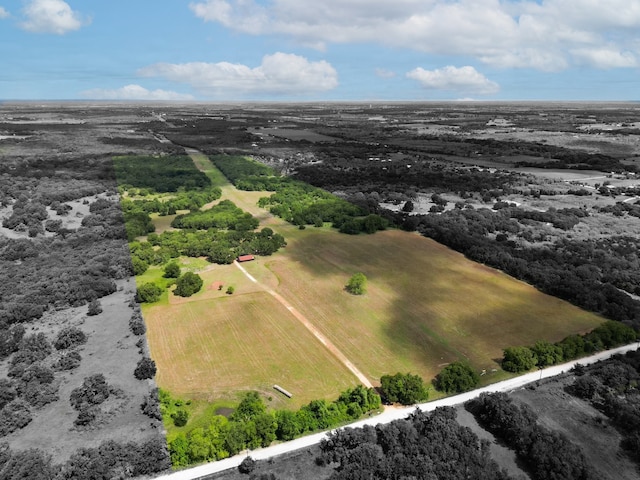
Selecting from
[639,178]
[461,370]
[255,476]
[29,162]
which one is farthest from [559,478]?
[29,162]

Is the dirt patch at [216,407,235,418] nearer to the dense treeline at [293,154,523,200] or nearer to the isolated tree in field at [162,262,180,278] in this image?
the isolated tree in field at [162,262,180,278]

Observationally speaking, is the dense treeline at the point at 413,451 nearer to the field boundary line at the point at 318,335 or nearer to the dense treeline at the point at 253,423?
the dense treeline at the point at 253,423

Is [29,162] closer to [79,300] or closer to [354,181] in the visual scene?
[354,181]

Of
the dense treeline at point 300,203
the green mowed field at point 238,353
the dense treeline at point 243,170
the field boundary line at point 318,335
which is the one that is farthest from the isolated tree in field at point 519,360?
the dense treeline at point 243,170

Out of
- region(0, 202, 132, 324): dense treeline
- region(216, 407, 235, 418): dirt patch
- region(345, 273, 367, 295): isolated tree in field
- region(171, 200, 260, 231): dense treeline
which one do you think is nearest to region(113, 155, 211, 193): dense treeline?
region(171, 200, 260, 231): dense treeline

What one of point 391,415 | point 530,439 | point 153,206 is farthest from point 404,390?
point 153,206
